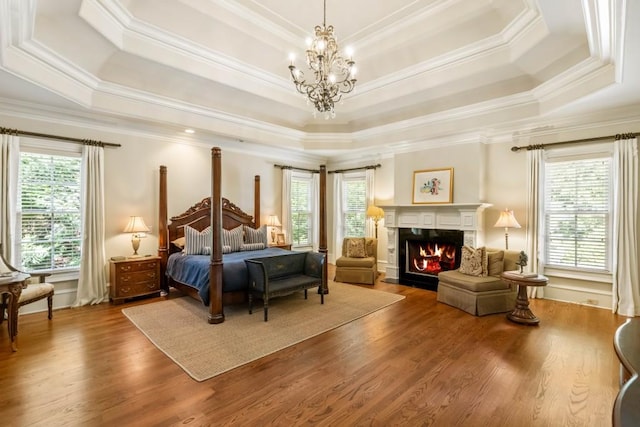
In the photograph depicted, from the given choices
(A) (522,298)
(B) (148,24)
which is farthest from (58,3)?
(A) (522,298)

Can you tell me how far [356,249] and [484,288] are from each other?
2.63 metres

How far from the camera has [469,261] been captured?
4754mm

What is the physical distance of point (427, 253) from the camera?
20.3ft

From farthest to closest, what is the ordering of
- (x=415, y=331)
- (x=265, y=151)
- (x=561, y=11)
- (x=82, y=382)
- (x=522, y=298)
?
1. (x=265, y=151)
2. (x=522, y=298)
3. (x=415, y=331)
4. (x=561, y=11)
5. (x=82, y=382)

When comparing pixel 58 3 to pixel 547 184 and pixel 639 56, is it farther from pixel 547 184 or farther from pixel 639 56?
pixel 547 184

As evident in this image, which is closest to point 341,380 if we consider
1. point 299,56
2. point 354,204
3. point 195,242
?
point 195,242

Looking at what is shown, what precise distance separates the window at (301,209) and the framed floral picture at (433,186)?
2.83 metres

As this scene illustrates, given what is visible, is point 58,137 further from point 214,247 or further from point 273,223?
point 273,223

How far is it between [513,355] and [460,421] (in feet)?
4.52

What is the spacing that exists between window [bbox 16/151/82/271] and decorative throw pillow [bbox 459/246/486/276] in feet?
19.7

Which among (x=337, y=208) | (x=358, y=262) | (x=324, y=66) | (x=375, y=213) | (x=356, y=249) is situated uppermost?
(x=324, y=66)

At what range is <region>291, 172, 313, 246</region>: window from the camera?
774 centimetres

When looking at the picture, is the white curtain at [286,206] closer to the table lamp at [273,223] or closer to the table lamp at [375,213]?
the table lamp at [273,223]

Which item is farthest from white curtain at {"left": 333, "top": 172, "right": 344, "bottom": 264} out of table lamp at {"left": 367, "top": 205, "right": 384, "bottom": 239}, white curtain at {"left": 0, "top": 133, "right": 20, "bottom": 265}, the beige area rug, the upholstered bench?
white curtain at {"left": 0, "top": 133, "right": 20, "bottom": 265}
